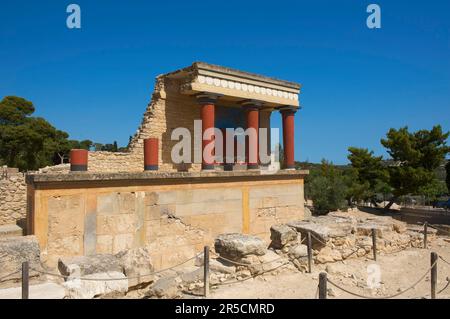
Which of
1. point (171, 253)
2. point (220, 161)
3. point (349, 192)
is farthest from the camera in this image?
point (349, 192)

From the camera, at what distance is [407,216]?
2361 cm

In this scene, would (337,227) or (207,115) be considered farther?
(207,115)

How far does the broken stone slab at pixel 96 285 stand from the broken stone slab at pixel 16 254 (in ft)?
2.68

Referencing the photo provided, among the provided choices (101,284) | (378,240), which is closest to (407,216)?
(378,240)

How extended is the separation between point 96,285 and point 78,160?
308 cm

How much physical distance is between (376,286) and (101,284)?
5527mm

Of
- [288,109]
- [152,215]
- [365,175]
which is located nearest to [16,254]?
[152,215]

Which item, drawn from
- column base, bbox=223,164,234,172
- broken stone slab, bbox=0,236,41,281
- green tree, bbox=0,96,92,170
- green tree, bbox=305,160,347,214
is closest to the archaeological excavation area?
broken stone slab, bbox=0,236,41,281

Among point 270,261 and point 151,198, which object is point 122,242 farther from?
point 270,261

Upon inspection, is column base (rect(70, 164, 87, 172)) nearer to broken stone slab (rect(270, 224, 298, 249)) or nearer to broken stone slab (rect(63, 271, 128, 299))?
broken stone slab (rect(63, 271, 128, 299))

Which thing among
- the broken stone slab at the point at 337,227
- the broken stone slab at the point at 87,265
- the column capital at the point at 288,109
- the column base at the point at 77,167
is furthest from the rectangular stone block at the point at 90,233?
the column capital at the point at 288,109

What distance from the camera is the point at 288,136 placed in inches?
552

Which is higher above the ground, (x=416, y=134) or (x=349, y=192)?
(x=416, y=134)
